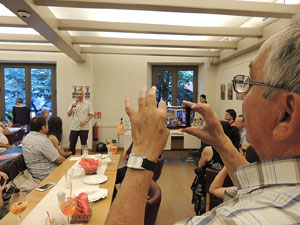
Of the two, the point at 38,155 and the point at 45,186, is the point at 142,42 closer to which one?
the point at 38,155

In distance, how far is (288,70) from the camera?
0.47m

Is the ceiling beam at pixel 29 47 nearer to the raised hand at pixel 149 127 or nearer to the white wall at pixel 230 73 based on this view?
the white wall at pixel 230 73

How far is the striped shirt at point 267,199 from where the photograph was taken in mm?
384

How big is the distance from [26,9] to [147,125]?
261cm

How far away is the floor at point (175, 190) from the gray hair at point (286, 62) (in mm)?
2552

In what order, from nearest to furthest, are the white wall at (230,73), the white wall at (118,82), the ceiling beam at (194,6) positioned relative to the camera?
the ceiling beam at (194,6), the white wall at (230,73), the white wall at (118,82)

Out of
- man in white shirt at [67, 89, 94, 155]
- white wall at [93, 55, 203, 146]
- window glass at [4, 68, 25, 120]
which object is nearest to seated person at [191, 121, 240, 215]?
man in white shirt at [67, 89, 94, 155]

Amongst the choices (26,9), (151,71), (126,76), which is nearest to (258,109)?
(26,9)

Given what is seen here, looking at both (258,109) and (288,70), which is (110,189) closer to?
(258,109)

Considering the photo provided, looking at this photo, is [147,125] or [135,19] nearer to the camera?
[147,125]

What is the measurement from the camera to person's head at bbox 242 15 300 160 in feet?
1.51

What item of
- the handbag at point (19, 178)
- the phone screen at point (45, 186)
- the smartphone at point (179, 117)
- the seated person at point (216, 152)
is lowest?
the handbag at point (19, 178)

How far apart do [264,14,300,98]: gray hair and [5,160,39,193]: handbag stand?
2.54 metres

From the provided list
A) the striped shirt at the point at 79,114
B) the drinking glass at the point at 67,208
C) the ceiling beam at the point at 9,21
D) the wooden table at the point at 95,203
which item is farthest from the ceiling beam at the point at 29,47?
the drinking glass at the point at 67,208
